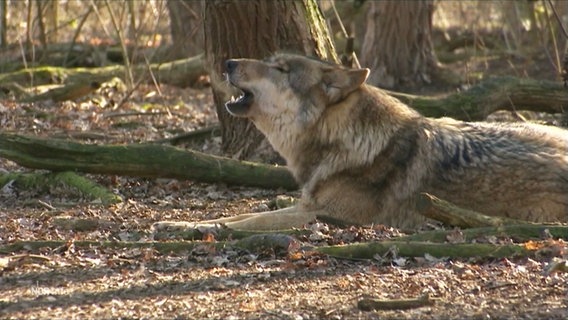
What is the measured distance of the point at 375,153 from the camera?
292 inches

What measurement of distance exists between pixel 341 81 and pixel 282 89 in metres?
0.50

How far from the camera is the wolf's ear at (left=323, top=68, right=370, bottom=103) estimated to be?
292 inches

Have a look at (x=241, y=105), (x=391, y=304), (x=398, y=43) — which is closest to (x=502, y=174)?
(x=241, y=105)

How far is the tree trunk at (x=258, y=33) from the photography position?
9633 millimetres

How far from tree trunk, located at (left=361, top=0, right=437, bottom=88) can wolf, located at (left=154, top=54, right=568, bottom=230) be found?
9864mm

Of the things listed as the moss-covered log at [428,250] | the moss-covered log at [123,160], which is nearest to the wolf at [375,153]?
the moss-covered log at [428,250]

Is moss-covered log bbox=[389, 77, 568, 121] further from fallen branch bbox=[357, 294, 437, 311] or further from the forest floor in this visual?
fallen branch bbox=[357, 294, 437, 311]

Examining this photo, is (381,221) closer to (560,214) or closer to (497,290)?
(560,214)

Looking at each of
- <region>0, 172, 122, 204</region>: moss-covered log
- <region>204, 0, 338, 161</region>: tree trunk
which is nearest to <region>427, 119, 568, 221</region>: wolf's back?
<region>204, 0, 338, 161</region>: tree trunk

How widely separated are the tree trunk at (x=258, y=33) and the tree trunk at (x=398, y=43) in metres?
7.65

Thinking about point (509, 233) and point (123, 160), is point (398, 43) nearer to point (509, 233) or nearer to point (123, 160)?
point (123, 160)

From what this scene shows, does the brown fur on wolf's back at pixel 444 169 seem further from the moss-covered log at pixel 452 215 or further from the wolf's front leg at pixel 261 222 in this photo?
the moss-covered log at pixel 452 215

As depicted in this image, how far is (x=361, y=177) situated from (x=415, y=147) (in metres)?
0.49

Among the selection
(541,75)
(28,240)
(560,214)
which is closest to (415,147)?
(560,214)
